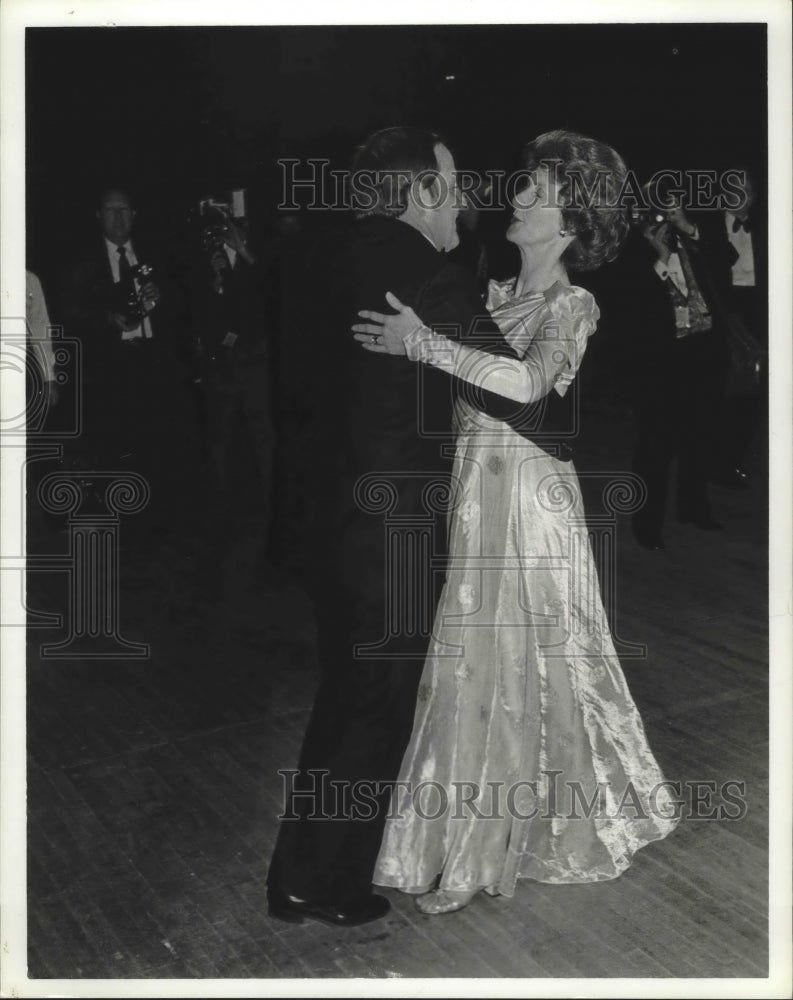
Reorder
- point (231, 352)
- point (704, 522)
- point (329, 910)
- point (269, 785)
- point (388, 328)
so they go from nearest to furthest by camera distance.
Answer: point (388, 328), point (329, 910), point (231, 352), point (704, 522), point (269, 785)

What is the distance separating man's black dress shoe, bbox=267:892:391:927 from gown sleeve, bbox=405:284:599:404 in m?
1.35

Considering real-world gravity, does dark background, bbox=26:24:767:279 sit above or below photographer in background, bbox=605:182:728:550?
above

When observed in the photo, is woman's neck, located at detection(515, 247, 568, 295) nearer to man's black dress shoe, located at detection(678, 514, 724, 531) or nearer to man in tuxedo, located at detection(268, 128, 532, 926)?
man in tuxedo, located at detection(268, 128, 532, 926)

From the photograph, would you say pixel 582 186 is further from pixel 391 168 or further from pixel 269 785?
Result: pixel 269 785

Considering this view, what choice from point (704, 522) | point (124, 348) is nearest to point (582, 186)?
point (704, 522)

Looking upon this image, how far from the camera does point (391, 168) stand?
3.86 meters

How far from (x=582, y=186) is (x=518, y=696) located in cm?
132

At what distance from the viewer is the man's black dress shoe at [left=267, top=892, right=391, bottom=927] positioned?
157 inches

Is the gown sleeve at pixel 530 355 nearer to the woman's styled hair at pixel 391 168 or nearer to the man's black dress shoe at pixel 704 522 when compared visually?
the woman's styled hair at pixel 391 168

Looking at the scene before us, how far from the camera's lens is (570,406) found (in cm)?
394

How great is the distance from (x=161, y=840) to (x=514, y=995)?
103 centimetres

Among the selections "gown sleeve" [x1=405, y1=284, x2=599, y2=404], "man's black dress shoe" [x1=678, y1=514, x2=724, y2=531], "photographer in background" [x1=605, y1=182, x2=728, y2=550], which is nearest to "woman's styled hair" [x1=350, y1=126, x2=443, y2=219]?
"gown sleeve" [x1=405, y1=284, x2=599, y2=404]

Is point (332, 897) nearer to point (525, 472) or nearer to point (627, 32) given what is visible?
point (525, 472)

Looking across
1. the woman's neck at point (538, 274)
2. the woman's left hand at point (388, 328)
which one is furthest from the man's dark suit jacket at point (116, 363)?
the woman's neck at point (538, 274)
